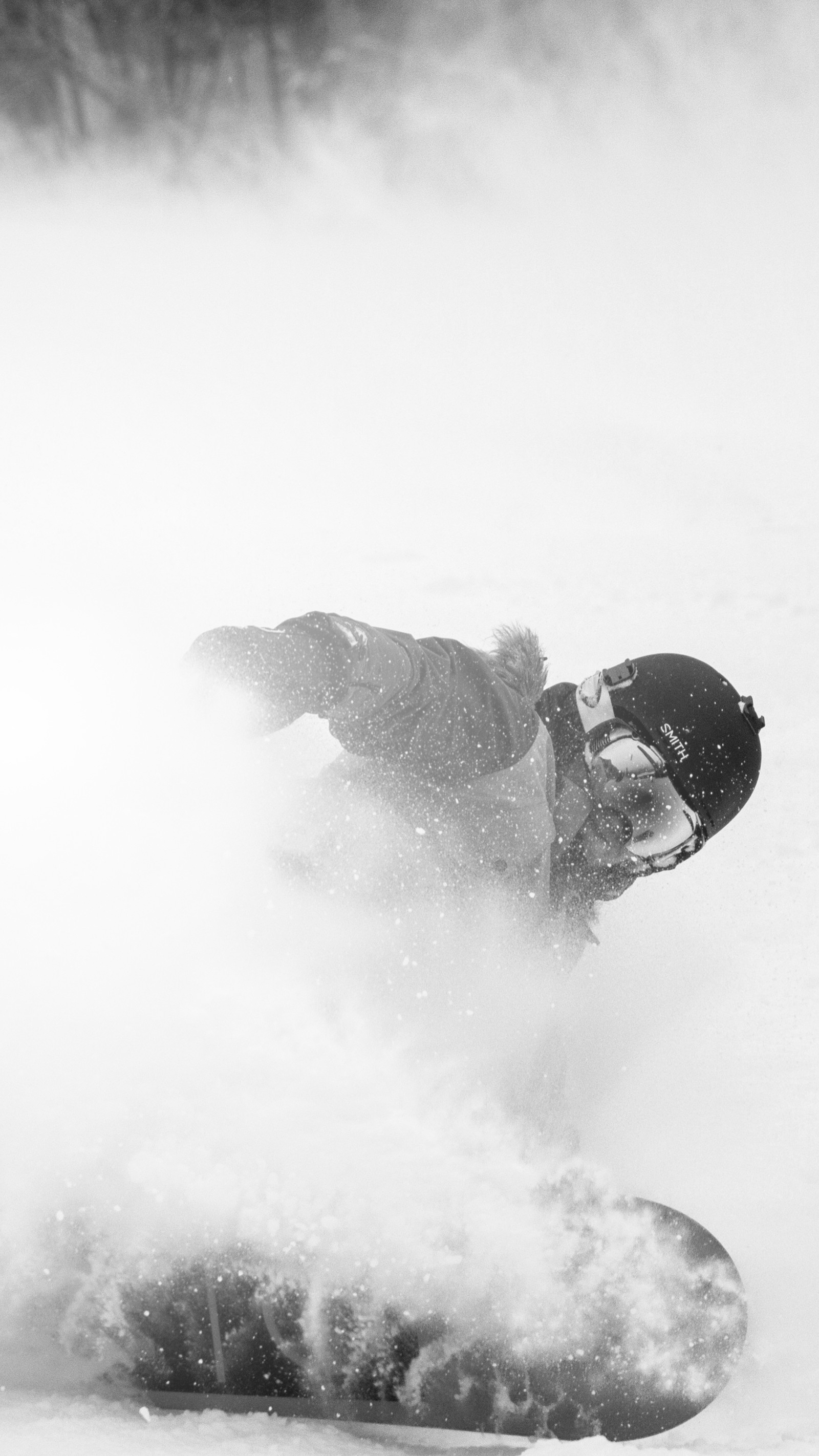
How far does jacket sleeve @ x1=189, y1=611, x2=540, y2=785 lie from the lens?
1915 millimetres

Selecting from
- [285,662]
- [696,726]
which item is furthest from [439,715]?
[696,726]

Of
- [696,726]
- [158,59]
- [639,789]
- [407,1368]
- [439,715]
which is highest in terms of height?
[158,59]

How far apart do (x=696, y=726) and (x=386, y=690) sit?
0.86 m

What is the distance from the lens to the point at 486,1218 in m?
2.09

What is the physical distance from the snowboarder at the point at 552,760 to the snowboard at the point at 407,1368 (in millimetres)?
982

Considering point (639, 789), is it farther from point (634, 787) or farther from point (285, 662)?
point (285, 662)

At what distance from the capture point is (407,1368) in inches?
76.0

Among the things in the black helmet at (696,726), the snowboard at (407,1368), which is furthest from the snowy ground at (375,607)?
the black helmet at (696,726)

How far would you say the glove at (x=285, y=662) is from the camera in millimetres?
1878

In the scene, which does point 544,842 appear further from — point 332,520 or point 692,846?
point 332,520

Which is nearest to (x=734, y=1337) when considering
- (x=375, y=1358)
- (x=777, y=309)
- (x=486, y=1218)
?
(x=486, y=1218)

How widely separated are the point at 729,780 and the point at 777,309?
1290 cm

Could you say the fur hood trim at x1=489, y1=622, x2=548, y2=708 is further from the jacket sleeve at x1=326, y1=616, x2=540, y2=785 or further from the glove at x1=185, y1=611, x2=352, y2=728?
the glove at x1=185, y1=611, x2=352, y2=728

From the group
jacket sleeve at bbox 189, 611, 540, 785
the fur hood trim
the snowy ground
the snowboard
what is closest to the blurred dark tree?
the snowy ground
